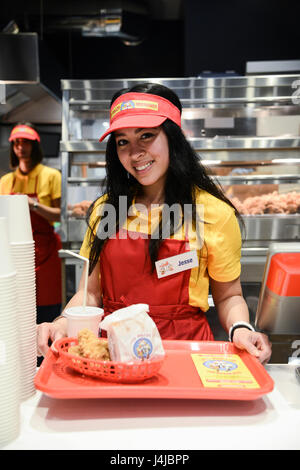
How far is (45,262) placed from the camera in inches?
139

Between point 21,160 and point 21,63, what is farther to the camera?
point 21,63

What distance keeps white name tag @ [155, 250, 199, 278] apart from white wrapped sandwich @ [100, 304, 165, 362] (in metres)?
0.58

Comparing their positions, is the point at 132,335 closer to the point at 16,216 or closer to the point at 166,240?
the point at 16,216

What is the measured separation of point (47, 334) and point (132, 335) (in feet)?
1.31

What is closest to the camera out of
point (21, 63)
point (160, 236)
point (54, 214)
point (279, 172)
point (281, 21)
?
point (160, 236)

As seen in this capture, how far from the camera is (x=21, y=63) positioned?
3.99m

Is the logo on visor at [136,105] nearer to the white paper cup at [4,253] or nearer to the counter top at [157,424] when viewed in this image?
the white paper cup at [4,253]

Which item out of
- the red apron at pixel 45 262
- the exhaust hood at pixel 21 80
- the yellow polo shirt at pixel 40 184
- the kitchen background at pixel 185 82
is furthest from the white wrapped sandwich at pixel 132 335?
the exhaust hood at pixel 21 80

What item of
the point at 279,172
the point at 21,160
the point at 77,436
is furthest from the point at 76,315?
the point at 21,160

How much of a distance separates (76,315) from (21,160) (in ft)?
9.46

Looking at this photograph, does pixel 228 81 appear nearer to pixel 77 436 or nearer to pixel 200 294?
pixel 200 294

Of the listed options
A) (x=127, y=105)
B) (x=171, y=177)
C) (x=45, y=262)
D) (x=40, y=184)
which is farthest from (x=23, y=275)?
(x=40, y=184)

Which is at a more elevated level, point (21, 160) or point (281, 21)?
point (281, 21)

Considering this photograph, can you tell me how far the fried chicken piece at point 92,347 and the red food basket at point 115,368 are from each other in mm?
22
